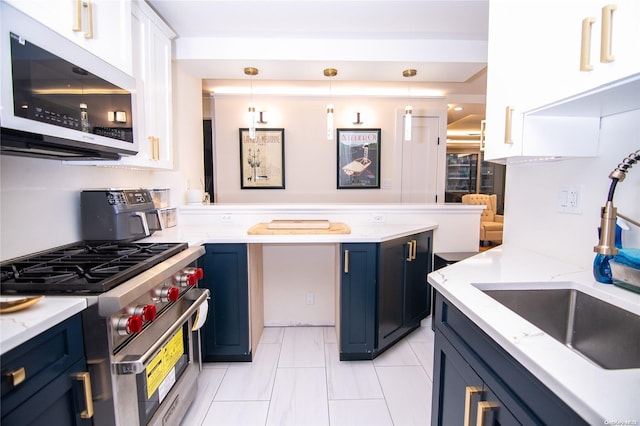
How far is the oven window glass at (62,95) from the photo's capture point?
98cm

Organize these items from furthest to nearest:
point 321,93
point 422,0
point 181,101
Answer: point 321,93
point 181,101
point 422,0

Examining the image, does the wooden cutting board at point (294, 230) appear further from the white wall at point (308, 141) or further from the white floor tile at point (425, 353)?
the white wall at point (308, 141)

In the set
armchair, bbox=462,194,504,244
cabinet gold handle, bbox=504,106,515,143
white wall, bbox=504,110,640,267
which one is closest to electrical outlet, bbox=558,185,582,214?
white wall, bbox=504,110,640,267

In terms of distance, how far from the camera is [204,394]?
1890mm

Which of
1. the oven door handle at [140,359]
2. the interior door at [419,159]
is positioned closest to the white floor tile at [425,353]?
the oven door handle at [140,359]

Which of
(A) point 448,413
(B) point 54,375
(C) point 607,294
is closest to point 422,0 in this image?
(C) point 607,294

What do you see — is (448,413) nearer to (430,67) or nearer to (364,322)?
(364,322)

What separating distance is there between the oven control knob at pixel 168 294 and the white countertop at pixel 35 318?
36 centimetres

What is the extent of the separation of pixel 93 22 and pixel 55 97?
0.54 meters

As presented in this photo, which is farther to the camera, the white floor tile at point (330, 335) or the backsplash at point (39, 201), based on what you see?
the white floor tile at point (330, 335)

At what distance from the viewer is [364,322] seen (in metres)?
2.19

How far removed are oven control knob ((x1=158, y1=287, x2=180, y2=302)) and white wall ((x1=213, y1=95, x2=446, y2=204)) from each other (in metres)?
2.79

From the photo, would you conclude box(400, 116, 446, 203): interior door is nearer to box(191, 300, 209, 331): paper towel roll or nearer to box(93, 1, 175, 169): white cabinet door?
box(93, 1, 175, 169): white cabinet door

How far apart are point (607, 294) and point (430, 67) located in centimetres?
229
